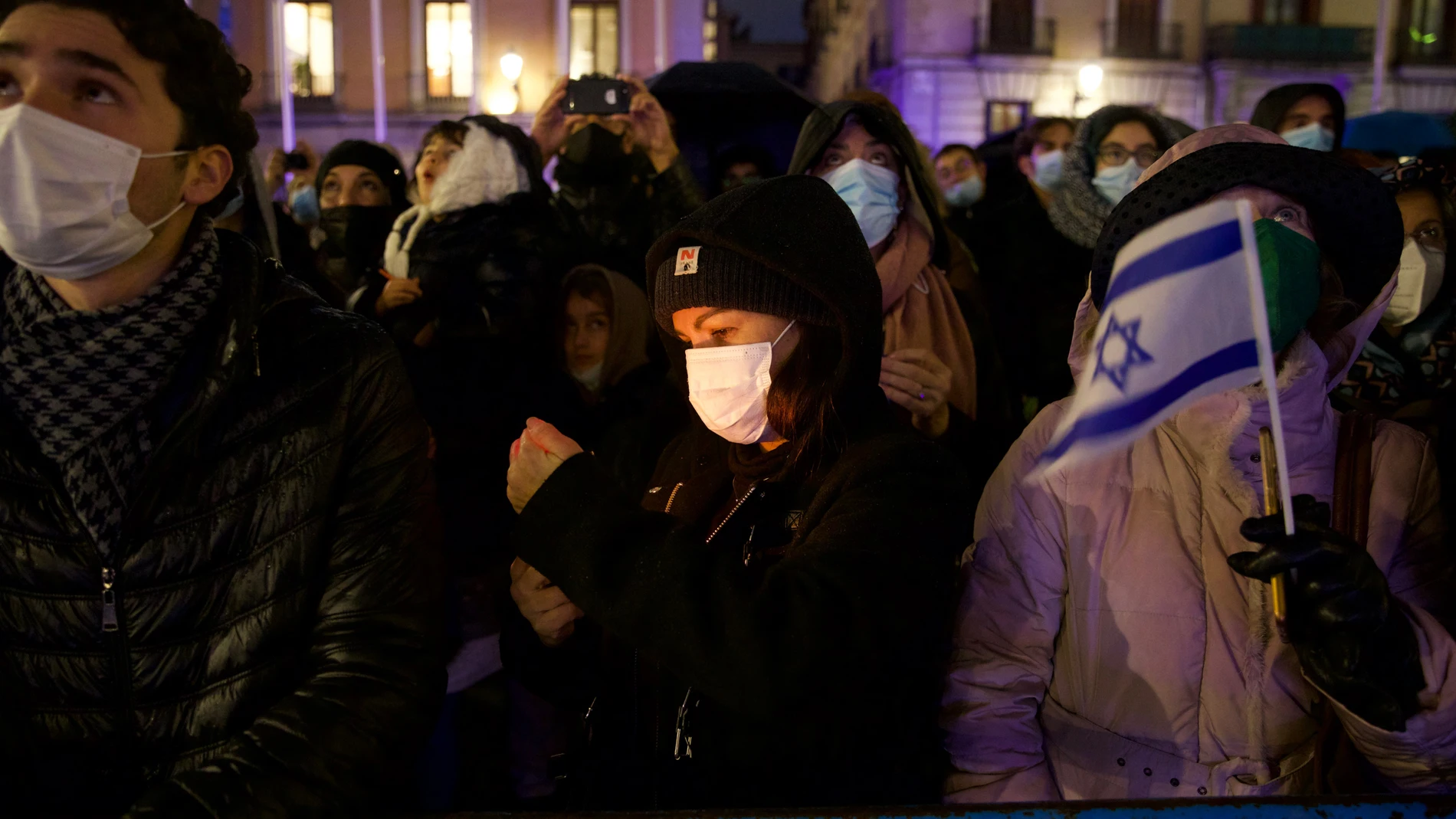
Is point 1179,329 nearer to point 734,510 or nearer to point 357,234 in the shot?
Answer: point 734,510

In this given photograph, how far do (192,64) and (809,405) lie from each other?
4.45 ft

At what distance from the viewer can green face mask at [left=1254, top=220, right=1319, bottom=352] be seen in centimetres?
166

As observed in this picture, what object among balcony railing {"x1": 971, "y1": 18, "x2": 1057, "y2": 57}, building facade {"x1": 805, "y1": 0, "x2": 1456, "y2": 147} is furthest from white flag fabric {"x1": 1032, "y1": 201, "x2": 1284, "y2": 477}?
balcony railing {"x1": 971, "y1": 18, "x2": 1057, "y2": 57}

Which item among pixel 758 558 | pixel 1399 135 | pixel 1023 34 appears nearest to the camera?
pixel 758 558

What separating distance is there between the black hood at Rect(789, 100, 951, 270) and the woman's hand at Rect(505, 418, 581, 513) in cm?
207

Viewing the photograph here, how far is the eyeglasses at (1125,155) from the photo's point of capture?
456 centimetres

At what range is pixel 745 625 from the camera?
67.0 inches

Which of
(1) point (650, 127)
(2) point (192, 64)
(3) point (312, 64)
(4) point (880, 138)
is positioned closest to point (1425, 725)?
(2) point (192, 64)

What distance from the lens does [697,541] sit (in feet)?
5.99

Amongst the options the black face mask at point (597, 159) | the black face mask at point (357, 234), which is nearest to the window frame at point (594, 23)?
the black face mask at point (597, 159)

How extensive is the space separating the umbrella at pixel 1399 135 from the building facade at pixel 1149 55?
27.2 meters

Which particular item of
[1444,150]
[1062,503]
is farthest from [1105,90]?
[1062,503]

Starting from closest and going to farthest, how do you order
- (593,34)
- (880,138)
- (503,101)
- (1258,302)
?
(1258,302), (880,138), (503,101), (593,34)

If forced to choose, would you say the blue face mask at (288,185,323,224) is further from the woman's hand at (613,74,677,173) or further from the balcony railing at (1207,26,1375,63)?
the balcony railing at (1207,26,1375,63)
